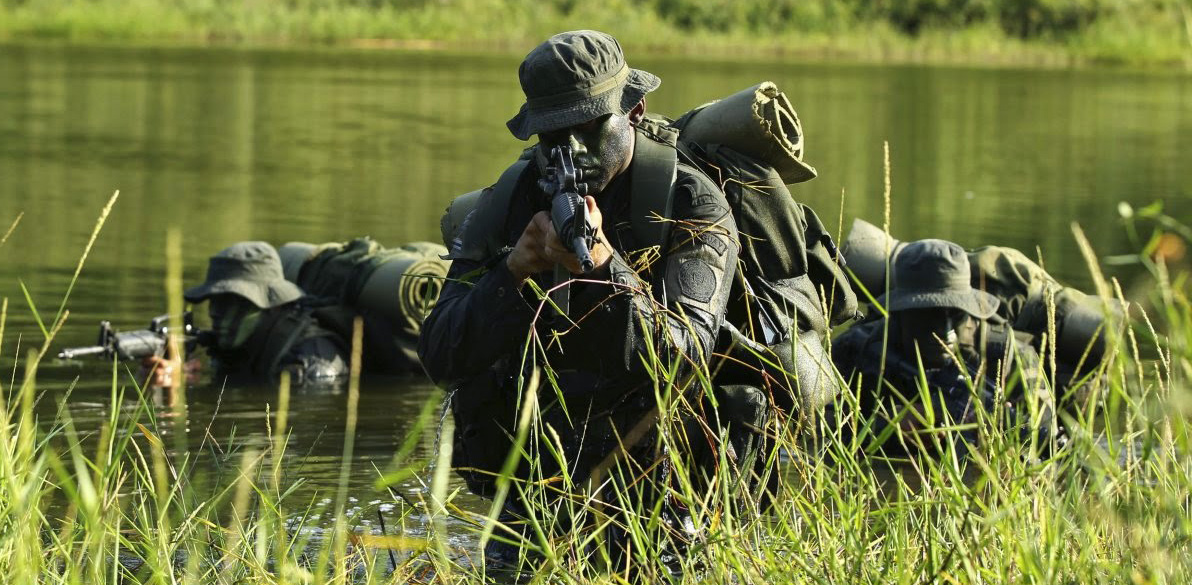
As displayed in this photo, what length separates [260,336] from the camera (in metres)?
8.50

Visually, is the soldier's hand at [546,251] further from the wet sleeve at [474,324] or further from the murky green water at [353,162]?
the murky green water at [353,162]

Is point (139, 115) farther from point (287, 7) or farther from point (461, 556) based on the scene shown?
point (287, 7)

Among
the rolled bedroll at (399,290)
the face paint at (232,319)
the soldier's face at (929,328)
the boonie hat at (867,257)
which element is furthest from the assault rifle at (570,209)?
the face paint at (232,319)

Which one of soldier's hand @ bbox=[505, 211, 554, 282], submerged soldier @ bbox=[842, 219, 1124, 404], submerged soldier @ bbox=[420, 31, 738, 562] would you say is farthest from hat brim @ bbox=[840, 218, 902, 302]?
soldier's hand @ bbox=[505, 211, 554, 282]

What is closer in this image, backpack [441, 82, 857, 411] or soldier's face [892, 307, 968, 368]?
backpack [441, 82, 857, 411]

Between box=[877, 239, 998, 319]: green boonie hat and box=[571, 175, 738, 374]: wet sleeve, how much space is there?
2966 mm

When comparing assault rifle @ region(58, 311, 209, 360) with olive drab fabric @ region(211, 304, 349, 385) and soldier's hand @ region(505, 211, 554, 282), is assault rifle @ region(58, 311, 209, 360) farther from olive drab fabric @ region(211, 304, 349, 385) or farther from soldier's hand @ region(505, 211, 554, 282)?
soldier's hand @ region(505, 211, 554, 282)

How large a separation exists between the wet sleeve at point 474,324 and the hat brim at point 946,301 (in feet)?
10.0

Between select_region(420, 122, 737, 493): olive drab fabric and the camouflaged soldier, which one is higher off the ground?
select_region(420, 122, 737, 493): olive drab fabric

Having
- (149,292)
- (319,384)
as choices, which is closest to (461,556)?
(319,384)

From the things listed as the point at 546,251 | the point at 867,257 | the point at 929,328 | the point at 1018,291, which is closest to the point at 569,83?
the point at 546,251

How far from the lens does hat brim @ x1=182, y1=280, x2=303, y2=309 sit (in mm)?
8156

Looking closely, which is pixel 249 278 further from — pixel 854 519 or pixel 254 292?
pixel 854 519

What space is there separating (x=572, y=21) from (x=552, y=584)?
48.0m
